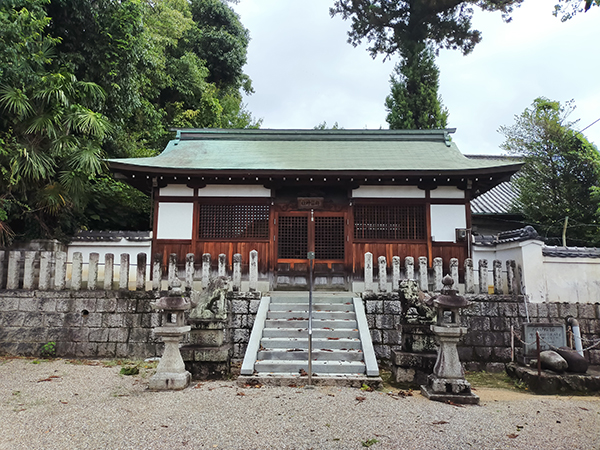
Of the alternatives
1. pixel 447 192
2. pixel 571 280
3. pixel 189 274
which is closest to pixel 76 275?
pixel 189 274

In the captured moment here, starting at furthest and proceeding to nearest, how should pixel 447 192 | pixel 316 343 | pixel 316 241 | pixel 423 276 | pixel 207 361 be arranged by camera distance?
pixel 316 241
pixel 447 192
pixel 423 276
pixel 316 343
pixel 207 361

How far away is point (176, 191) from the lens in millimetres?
10766

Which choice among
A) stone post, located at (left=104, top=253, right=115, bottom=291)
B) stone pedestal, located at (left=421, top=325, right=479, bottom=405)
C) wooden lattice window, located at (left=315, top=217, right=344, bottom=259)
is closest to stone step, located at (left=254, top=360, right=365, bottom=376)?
stone pedestal, located at (left=421, top=325, right=479, bottom=405)

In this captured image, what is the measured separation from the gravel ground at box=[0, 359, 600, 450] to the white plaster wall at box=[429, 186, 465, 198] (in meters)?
5.94

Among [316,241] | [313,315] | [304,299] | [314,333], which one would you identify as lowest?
[314,333]

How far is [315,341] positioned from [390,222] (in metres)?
5.01

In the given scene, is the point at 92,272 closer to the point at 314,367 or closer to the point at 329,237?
the point at 314,367

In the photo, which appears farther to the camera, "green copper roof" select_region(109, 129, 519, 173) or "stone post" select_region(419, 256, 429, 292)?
"green copper roof" select_region(109, 129, 519, 173)

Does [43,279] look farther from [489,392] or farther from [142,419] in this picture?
[489,392]

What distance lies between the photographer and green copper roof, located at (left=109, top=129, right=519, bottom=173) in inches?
392

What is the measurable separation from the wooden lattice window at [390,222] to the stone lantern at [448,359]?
4978 millimetres

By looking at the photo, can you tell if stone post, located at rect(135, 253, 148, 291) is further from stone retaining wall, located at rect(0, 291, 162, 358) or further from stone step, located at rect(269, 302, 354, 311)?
stone step, located at rect(269, 302, 354, 311)

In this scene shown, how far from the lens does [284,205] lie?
10977 millimetres

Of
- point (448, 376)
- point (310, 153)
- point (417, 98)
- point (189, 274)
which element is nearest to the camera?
point (448, 376)
